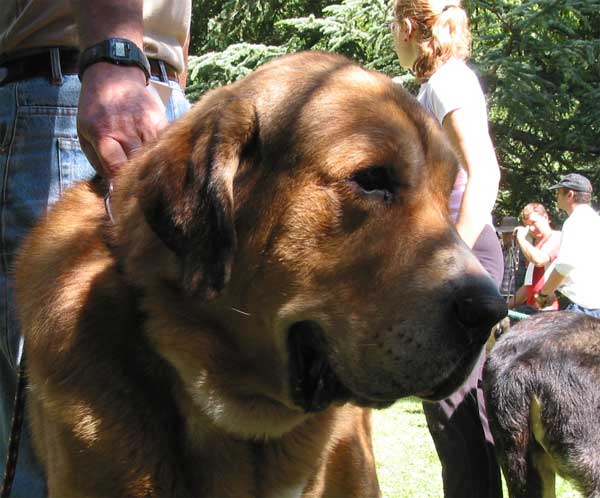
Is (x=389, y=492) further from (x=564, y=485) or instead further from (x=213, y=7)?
(x=213, y=7)

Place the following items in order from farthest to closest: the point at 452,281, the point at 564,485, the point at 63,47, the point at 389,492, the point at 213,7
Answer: the point at 213,7, the point at 564,485, the point at 389,492, the point at 63,47, the point at 452,281

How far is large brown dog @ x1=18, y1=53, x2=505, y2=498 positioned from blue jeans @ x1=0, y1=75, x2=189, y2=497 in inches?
15.2

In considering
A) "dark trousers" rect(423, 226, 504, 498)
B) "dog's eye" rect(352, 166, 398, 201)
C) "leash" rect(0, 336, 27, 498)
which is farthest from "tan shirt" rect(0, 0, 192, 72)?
"dark trousers" rect(423, 226, 504, 498)

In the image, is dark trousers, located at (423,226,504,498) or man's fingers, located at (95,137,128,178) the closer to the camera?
man's fingers, located at (95,137,128,178)

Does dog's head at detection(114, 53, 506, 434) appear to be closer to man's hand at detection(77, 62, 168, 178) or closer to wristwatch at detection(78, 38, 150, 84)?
man's hand at detection(77, 62, 168, 178)

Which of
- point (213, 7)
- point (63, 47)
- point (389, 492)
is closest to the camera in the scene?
point (63, 47)

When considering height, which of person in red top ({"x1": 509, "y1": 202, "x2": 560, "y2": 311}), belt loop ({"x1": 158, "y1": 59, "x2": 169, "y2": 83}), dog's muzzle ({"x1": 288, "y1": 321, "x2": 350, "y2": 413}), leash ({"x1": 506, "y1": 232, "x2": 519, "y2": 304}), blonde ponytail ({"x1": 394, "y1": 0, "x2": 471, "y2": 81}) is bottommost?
leash ({"x1": 506, "y1": 232, "x2": 519, "y2": 304})

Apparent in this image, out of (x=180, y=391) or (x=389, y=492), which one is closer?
(x=180, y=391)

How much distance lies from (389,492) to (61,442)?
4740 millimetres

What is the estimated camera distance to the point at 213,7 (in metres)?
17.6

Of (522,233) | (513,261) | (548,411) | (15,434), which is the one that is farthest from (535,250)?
(15,434)

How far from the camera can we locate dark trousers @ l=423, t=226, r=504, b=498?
4754mm

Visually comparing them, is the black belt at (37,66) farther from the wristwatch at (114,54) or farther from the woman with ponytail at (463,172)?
the woman with ponytail at (463,172)

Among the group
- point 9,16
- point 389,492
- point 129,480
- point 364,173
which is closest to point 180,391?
point 129,480
